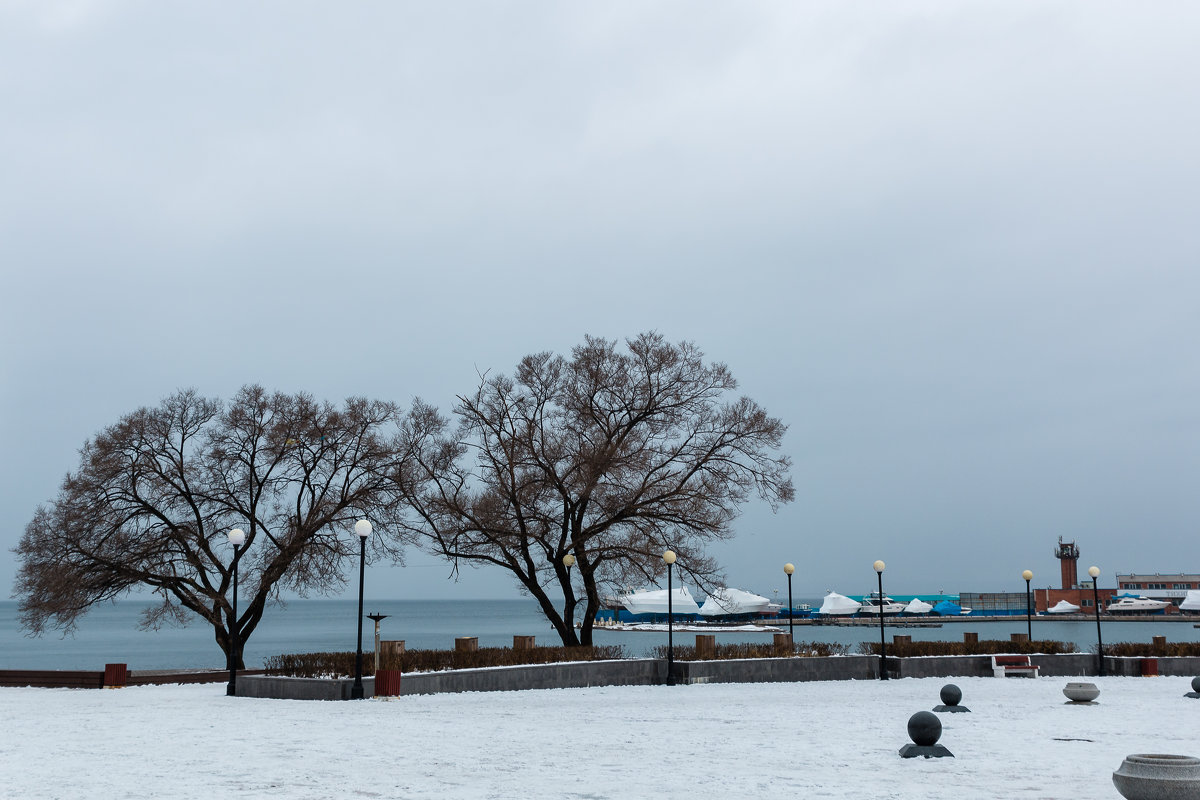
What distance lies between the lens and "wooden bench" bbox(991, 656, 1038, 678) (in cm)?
2833

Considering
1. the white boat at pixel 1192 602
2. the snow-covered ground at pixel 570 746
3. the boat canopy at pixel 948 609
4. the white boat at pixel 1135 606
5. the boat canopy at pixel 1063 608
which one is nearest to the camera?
the snow-covered ground at pixel 570 746

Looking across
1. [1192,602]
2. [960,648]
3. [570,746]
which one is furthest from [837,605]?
[570,746]

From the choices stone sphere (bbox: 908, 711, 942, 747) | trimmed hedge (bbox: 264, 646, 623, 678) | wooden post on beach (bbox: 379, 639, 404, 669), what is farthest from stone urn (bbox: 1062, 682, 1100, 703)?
wooden post on beach (bbox: 379, 639, 404, 669)

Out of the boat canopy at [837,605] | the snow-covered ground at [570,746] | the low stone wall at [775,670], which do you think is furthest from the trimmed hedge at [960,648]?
the boat canopy at [837,605]

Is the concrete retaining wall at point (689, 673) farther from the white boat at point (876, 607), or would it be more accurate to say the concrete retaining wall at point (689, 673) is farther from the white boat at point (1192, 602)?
the white boat at point (1192, 602)

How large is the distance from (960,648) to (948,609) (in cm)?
15323

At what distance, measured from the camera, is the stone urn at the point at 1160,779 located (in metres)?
8.65

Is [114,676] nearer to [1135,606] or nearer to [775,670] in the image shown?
[775,670]

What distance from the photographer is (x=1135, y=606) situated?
14738 centimetres

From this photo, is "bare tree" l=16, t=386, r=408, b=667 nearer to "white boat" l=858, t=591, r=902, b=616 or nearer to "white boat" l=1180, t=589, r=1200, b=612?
"white boat" l=858, t=591, r=902, b=616

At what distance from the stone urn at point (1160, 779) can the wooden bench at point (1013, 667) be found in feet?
68.0

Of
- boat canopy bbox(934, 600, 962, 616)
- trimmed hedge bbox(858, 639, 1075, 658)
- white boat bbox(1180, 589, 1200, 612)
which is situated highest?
trimmed hedge bbox(858, 639, 1075, 658)

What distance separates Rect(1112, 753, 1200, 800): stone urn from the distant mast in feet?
531

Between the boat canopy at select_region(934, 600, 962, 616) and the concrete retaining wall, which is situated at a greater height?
the concrete retaining wall
